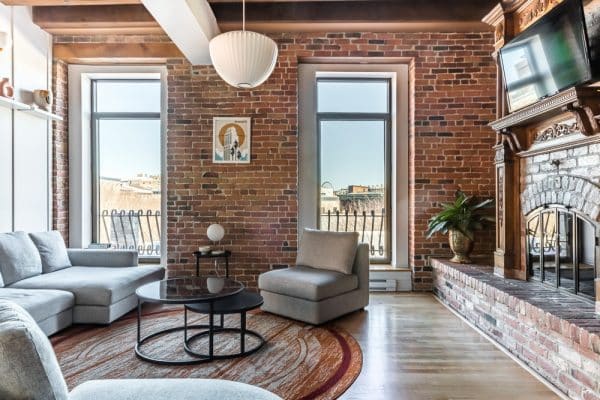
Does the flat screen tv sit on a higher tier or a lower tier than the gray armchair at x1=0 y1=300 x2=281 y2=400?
higher

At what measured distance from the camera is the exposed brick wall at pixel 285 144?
4.68 meters

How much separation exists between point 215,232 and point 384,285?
2.12 m

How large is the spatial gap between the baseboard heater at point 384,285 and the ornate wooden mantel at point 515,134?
1.31 m

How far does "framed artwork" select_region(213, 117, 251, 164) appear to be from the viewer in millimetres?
4695

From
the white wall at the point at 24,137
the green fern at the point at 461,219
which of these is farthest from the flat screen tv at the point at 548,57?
the white wall at the point at 24,137

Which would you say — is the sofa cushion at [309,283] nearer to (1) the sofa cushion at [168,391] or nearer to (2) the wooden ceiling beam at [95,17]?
(1) the sofa cushion at [168,391]

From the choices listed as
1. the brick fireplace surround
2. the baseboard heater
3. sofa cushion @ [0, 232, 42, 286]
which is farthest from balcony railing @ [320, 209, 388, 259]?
sofa cushion @ [0, 232, 42, 286]

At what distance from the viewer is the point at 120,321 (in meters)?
3.54

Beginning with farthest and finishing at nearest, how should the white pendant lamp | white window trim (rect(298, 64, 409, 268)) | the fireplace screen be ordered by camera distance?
white window trim (rect(298, 64, 409, 268))
the fireplace screen
the white pendant lamp

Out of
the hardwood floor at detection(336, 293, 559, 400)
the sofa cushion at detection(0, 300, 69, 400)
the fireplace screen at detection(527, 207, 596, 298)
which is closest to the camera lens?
the sofa cushion at detection(0, 300, 69, 400)

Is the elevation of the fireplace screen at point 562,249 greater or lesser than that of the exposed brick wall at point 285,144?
lesser

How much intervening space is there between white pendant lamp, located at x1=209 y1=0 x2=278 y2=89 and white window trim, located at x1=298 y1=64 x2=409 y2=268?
2098 millimetres

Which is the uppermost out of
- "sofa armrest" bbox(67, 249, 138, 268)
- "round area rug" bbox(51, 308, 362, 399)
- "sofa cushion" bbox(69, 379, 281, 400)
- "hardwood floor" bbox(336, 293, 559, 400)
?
"sofa armrest" bbox(67, 249, 138, 268)

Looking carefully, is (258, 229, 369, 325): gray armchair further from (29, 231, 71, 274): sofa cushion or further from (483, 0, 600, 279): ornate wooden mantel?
(29, 231, 71, 274): sofa cushion
